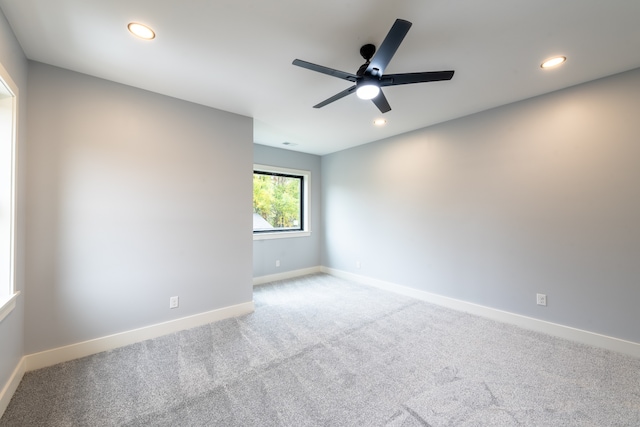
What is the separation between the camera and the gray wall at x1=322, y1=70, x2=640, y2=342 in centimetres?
236

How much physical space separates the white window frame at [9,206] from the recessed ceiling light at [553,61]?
4.05 metres

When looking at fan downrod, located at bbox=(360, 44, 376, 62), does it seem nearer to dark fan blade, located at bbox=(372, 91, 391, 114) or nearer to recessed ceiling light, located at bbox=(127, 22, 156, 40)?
dark fan blade, located at bbox=(372, 91, 391, 114)

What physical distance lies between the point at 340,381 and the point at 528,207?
8.93 ft

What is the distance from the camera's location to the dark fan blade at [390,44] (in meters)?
1.37

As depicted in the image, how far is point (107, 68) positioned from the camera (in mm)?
2230

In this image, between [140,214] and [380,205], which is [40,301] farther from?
[380,205]

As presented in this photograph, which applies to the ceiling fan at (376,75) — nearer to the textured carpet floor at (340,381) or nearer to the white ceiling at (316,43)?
the white ceiling at (316,43)

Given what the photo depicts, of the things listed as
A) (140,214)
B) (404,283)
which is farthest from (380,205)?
(140,214)

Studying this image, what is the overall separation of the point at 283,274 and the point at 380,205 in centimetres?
223

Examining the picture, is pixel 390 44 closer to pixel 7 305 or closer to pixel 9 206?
pixel 9 206

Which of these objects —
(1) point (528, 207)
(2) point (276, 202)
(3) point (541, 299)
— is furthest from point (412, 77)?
(2) point (276, 202)

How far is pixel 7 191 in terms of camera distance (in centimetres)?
178

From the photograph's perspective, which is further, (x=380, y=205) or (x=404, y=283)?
(x=380, y=205)

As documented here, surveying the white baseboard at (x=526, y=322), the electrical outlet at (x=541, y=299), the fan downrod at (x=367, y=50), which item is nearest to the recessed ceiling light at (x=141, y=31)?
the fan downrod at (x=367, y=50)
